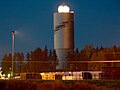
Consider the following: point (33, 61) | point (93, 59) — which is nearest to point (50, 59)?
point (33, 61)

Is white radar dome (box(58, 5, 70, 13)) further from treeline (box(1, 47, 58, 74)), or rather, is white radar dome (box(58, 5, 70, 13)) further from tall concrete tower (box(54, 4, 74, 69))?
treeline (box(1, 47, 58, 74))

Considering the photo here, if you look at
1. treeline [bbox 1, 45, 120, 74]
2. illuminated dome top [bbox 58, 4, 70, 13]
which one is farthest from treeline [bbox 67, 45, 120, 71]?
illuminated dome top [bbox 58, 4, 70, 13]

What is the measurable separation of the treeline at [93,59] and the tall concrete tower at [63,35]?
5.58ft

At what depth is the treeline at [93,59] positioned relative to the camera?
7575 cm

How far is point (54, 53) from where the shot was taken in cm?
9025

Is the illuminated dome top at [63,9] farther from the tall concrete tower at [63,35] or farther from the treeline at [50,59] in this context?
the treeline at [50,59]

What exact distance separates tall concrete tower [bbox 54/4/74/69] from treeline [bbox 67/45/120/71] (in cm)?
170

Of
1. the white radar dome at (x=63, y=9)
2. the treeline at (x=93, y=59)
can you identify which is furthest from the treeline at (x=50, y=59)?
the white radar dome at (x=63, y=9)

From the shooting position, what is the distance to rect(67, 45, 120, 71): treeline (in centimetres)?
7575

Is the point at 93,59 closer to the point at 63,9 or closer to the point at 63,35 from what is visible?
the point at 63,35

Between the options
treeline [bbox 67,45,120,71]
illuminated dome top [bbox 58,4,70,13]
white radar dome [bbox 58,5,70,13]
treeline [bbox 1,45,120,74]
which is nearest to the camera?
treeline [bbox 67,45,120,71]

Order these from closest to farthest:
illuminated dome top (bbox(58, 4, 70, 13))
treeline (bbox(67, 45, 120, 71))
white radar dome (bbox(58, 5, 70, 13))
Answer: treeline (bbox(67, 45, 120, 71)) < white radar dome (bbox(58, 5, 70, 13)) < illuminated dome top (bbox(58, 4, 70, 13))

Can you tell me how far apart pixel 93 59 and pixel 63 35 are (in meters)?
12.4

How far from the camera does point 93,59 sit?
261 ft
